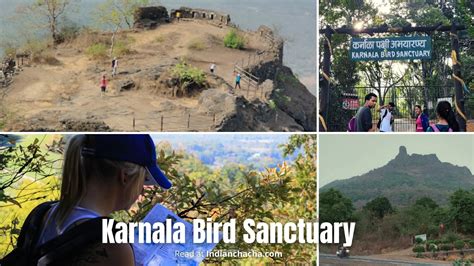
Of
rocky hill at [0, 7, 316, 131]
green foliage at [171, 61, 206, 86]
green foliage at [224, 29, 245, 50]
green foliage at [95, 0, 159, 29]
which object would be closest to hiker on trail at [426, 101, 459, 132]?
rocky hill at [0, 7, 316, 131]

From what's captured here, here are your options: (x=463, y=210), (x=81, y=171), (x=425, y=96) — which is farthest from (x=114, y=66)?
(x=463, y=210)

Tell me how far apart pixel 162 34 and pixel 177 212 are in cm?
141

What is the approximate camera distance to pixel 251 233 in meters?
4.35

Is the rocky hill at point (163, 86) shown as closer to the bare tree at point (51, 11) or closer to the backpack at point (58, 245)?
the bare tree at point (51, 11)

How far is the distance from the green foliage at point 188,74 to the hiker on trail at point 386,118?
49.4 inches

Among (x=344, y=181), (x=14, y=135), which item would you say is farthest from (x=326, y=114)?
(x=14, y=135)

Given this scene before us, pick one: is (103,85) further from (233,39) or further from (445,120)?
(445,120)

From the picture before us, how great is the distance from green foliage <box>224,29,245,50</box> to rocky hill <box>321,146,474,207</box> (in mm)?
1186

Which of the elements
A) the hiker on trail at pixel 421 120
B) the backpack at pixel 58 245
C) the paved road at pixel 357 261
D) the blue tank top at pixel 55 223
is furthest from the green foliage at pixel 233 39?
the backpack at pixel 58 245

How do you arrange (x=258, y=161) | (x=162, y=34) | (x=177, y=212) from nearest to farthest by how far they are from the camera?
(x=177, y=212) < (x=258, y=161) < (x=162, y=34)

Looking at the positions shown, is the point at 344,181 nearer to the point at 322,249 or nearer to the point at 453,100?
the point at 322,249

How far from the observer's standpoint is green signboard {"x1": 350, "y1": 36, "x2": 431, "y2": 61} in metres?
4.72

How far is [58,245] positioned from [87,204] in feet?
0.91

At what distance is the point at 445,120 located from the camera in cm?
471
